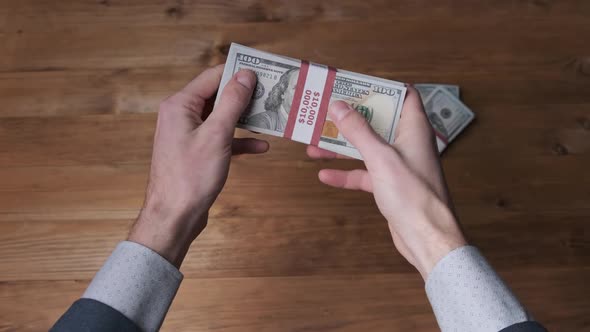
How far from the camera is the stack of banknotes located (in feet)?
3.45

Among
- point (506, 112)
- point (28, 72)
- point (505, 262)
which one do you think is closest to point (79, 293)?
point (28, 72)

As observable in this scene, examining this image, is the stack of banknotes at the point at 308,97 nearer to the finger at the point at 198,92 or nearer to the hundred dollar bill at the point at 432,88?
the finger at the point at 198,92

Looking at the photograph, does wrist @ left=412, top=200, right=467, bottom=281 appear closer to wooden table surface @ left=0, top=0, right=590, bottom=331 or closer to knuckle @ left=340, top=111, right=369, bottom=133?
knuckle @ left=340, top=111, right=369, bottom=133

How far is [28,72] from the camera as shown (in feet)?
4.95

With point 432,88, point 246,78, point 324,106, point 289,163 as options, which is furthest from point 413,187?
point 432,88

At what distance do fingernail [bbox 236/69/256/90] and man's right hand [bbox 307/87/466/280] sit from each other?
227 mm

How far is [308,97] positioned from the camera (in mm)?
1067

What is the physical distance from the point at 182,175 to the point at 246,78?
0.91 ft

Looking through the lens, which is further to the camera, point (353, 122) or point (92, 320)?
point (353, 122)

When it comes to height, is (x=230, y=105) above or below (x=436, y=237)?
above

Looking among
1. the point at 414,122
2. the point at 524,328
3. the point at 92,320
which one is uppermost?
the point at 414,122

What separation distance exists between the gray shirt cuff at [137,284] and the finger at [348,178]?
1.47 ft

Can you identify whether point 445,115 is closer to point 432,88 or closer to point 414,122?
point 432,88

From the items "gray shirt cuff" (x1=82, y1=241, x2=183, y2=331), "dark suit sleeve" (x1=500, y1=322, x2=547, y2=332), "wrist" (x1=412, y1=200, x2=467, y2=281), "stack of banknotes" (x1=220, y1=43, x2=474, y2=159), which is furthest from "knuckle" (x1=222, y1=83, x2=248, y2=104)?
"dark suit sleeve" (x1=500, y1=322, x2=547, y2=332)
